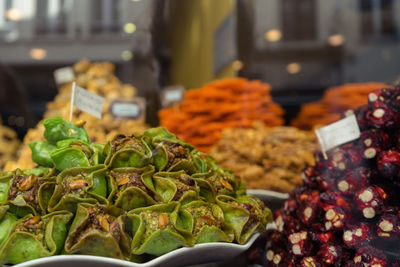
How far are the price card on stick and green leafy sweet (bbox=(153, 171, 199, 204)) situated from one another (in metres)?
0.43

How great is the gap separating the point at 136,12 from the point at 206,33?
776 mm

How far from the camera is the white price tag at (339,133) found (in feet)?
3.46

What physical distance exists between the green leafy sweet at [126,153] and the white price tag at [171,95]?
1.24m

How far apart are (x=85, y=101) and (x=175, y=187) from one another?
50cm

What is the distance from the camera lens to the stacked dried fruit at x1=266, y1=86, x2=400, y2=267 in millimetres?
881

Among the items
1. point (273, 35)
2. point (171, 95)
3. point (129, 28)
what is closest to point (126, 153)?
point (171, 95)

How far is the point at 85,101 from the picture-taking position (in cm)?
123

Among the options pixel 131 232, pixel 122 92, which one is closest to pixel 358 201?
pixel 131 232

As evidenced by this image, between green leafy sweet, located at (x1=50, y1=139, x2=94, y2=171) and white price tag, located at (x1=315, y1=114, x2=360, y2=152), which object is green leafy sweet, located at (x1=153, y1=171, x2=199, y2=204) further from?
white price tag, located at (x1=315, y1=114, x2=360, y2=152)

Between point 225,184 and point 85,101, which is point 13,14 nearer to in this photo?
point 85,101

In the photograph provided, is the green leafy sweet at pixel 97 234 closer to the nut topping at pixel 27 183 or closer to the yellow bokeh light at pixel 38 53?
the nut topping at pixel 27 183

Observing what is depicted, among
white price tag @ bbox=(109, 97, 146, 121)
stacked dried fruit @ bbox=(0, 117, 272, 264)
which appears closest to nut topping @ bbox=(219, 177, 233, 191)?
stacked dried fruit @ bbox=(0, 117, 272, 264)

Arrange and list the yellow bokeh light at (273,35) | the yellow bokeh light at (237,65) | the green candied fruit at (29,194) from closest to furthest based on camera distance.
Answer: the green candied fruit at (29,194) < the yellow bokeh light at (237,65) < the yellow bokeh light at (273,35)

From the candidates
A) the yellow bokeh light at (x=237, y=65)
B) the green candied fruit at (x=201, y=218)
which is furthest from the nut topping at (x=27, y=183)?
the yellow bokeh light at (x=237, y=65)
